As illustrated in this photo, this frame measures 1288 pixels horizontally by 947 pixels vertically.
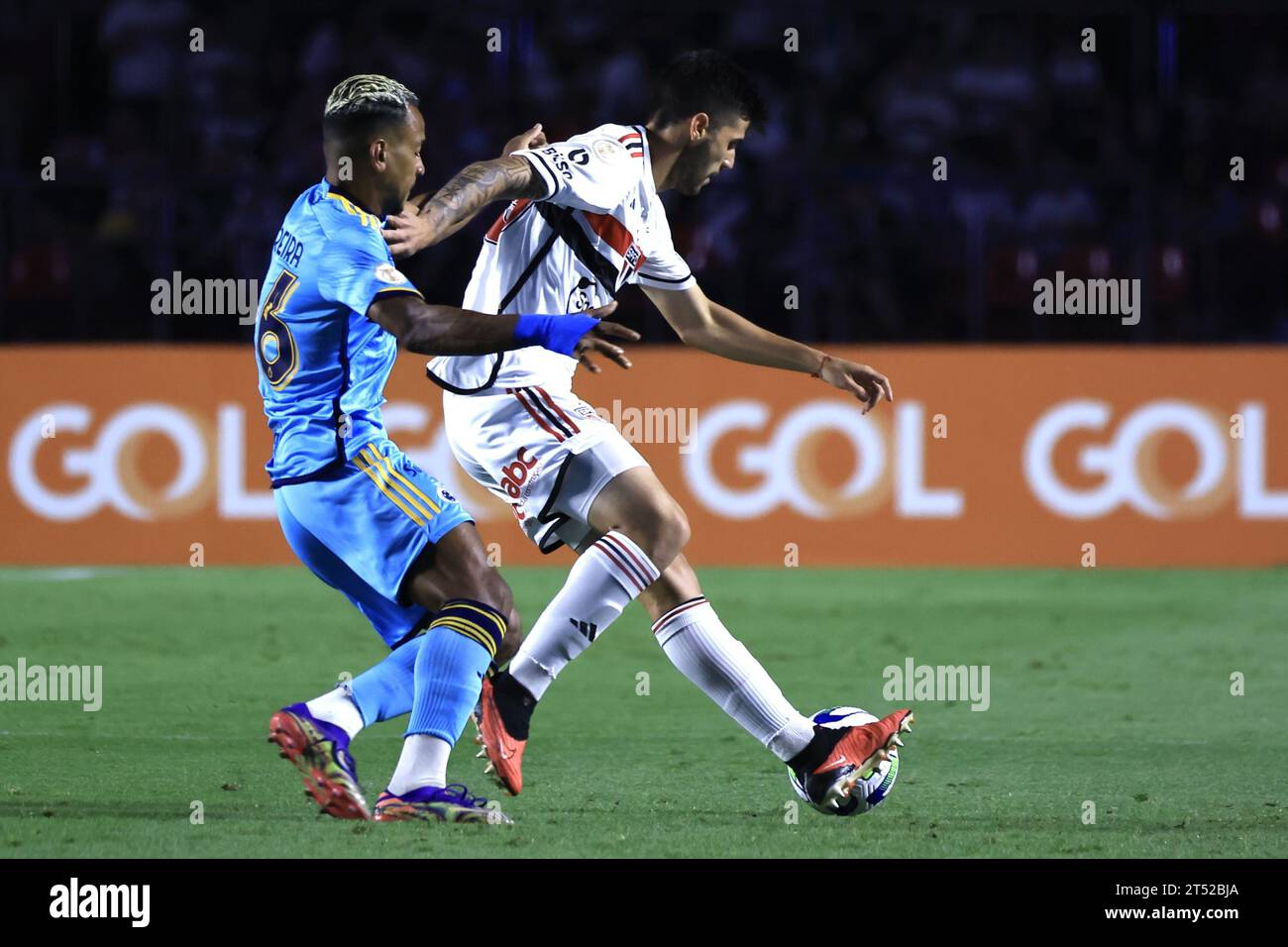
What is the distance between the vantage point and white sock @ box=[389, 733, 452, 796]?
16.0 feet

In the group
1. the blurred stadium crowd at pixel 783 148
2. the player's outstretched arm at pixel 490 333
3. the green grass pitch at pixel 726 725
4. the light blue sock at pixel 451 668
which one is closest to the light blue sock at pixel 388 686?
the light blue sock at pixel 451 668

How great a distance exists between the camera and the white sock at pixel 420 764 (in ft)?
16.0

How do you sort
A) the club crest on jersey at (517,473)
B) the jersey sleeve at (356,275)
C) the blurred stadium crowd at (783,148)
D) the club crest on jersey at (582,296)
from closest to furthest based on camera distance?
the jersey sleeve at (356,275), the club crest on jersey at (517,473), the club crest on jersey at (582,296), the blurred stadium crowd at (783,148)

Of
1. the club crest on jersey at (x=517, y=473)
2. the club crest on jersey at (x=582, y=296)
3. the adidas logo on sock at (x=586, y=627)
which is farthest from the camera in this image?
the club crest on jersey at (x=582, y=296)

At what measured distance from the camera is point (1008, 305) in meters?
13.5

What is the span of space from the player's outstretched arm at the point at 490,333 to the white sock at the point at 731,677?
112 cm

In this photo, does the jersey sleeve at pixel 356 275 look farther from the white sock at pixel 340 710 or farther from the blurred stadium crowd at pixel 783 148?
the blurred stadium crowd at pixel 783 148

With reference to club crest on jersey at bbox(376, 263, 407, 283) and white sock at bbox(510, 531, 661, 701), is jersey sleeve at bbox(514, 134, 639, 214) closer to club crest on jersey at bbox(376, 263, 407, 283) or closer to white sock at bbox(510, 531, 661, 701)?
club crest on jersey at bbox(376, 263, 407, 283)

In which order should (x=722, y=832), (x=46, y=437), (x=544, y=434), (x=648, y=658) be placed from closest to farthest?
(x=722, y=832) < (x=544, y=434) < (x=648, y=658) < (x=46, y=437)

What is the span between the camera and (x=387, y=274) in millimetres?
4668

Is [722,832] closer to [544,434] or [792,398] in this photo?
[544,434]

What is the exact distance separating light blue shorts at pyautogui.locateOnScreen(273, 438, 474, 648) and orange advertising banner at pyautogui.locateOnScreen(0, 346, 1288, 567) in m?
6.89

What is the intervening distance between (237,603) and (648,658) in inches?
110
